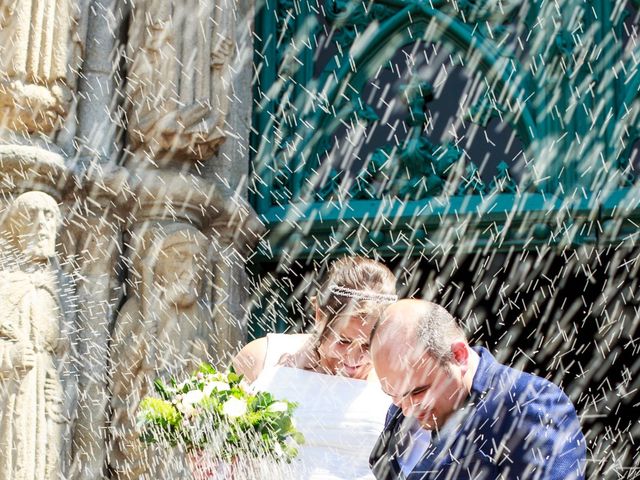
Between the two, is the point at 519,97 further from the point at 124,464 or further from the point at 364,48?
the point at 124,464

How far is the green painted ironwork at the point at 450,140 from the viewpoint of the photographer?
17.2 ft

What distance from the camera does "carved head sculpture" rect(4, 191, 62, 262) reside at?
15.6 feet

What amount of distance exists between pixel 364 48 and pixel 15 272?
1819 millimetres

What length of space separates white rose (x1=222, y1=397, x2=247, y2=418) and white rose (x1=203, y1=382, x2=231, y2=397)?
0.18 ft

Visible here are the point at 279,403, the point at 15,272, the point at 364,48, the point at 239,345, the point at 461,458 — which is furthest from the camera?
the point at 364,48

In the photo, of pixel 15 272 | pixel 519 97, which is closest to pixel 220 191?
pixel 15 272

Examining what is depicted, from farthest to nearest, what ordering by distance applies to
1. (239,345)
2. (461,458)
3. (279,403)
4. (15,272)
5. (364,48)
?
(364,48)
(239,345)
(15,272)
(279,403)
(461,458)

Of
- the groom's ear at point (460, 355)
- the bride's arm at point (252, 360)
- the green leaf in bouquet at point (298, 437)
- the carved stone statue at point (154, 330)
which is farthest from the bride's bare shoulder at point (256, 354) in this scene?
the groom's ear at point (460, 355)

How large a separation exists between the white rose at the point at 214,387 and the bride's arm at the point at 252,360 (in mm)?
443

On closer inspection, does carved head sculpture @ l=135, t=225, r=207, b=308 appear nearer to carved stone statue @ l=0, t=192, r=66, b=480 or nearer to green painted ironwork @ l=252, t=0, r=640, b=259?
carved stone statue @ l=0, t=192, r=66, b=480

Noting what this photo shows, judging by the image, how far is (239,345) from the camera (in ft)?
16.8

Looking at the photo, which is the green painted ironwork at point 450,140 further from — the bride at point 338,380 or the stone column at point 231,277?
the bride at point 338,380

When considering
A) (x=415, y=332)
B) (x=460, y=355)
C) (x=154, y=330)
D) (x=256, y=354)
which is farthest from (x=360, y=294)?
(x=154, y=330)

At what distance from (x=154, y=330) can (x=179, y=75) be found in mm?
1029
